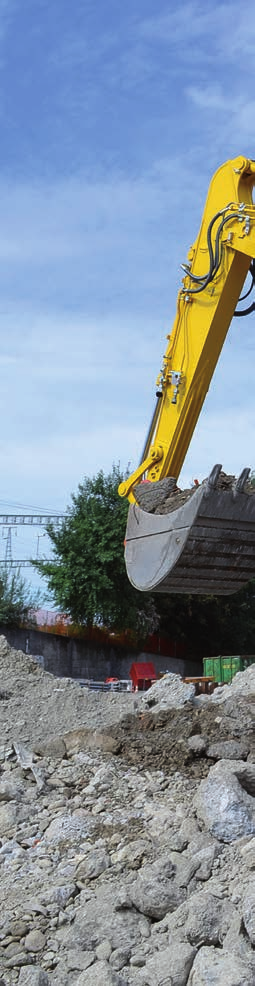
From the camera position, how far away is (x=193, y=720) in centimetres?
774

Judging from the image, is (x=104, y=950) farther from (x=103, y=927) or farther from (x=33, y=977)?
(x=33, y=977)

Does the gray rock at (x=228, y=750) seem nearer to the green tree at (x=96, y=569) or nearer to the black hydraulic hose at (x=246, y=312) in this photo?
the black hydraulic hose at (x=246, y=312)

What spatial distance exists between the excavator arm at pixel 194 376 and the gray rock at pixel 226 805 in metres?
2.19

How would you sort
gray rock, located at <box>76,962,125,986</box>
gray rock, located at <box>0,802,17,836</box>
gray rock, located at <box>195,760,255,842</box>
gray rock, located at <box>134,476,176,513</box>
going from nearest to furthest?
gray rock, located at <box>76,962,125,986</box>
gray rock, located at <box>195,760,255,842</box>
gray rock, located at <box>0,802,17,836</box>
gray rock, located at <box>134,476,176,513</box>

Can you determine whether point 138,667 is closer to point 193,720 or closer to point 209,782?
point 193,720

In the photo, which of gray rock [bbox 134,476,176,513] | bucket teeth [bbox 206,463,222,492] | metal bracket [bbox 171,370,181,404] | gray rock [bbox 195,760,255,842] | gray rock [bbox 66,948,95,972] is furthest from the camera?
metal bracket [bbox 171,370,181,404]

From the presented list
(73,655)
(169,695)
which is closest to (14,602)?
(73,655)

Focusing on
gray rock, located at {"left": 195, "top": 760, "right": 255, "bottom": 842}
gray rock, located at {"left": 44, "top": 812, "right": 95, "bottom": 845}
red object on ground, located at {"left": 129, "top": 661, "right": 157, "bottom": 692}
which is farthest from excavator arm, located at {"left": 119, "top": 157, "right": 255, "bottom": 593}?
red object on ground, located at {"left": 129, "top": 661, "right": 157, "bottom": 692}

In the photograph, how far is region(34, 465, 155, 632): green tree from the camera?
25.3 m

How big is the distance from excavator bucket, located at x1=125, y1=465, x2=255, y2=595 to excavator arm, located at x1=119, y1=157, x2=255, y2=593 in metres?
0.01

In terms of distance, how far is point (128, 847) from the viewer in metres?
5.66

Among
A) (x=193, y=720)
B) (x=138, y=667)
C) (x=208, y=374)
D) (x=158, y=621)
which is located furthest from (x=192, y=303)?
(x=158, y=621)

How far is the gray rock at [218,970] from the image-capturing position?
4133mm

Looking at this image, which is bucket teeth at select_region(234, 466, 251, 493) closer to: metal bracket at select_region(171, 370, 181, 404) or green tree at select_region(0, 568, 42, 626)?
metal bracket at select_region(171, 370, 181, 404)
